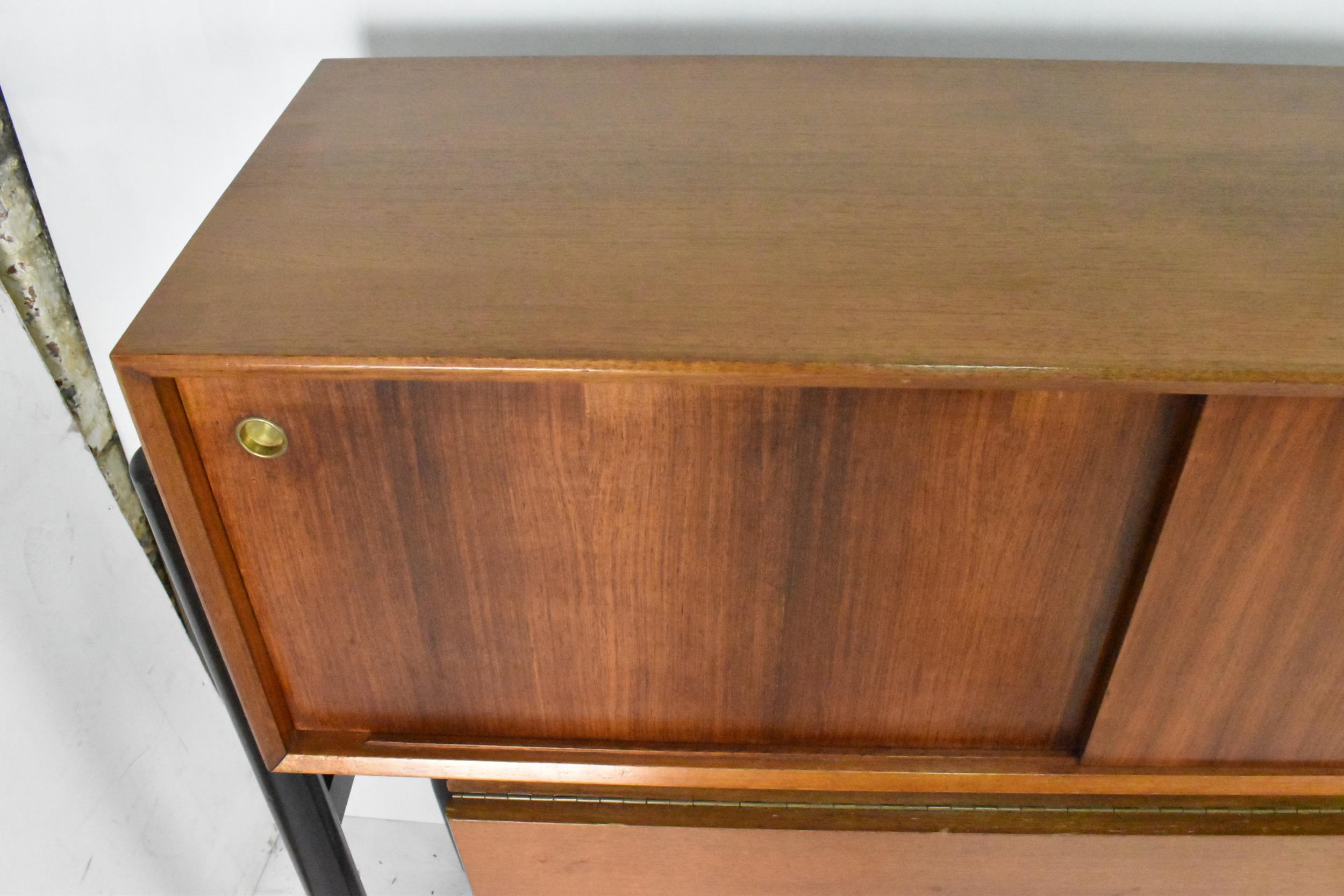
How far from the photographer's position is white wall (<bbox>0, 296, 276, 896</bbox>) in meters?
0.75

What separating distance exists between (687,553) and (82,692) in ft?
2.06

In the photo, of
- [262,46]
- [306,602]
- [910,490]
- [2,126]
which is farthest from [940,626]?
[2,126]

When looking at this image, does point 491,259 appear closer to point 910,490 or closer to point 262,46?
point 910,490

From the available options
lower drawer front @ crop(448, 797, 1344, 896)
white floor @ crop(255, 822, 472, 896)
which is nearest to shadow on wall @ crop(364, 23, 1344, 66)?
lower drawer front @ crop(448, 797, 1344, 896)

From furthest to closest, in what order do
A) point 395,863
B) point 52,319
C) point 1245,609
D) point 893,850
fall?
point 395,863 < point 52,319 < point 893,850 < point 1245,609

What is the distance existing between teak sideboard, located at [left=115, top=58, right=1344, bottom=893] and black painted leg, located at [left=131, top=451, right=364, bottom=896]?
7 cm

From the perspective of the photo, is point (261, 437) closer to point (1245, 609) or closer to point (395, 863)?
point (1245, 609)

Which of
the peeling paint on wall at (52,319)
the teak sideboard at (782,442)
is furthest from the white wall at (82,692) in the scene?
the teak sideboard at (782,442)

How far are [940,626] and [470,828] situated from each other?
346mm

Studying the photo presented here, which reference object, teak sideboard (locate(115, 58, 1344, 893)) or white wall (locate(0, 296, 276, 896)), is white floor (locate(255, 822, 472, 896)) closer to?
white wall (locate(0, 296, 276, 896))

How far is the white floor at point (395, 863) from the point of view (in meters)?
1.18

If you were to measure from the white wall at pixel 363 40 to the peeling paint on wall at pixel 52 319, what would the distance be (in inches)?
0.6

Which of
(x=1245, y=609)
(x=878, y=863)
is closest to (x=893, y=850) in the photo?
(x=878, y=863)

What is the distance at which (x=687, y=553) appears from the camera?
0.49m
